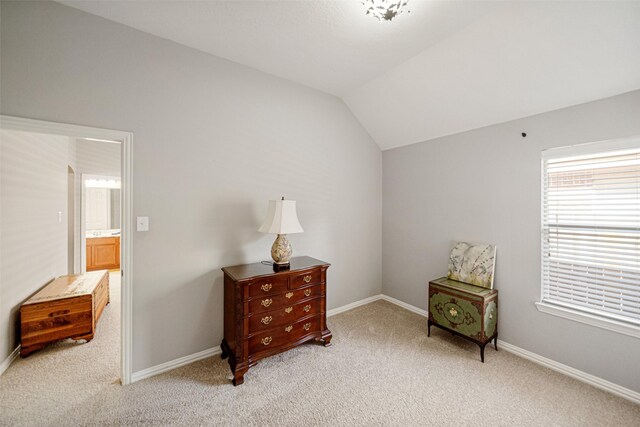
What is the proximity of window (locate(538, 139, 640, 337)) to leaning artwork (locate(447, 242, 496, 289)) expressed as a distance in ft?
1.37

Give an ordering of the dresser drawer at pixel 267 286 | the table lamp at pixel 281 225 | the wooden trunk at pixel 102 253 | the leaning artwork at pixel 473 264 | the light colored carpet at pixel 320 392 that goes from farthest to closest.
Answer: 1. the wooden trunk at pixel 102 253
2. the leaning artwork at pixel 473 264
3. the table lamp at pixel 281 225
4. the dresser drawer at pixel 267 286
5. the light colored carpet at pixel 320 392

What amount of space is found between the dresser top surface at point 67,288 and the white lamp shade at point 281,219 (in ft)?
6.46

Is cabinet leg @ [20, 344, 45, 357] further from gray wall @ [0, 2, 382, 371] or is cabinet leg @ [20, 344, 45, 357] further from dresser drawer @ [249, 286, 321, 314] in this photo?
dresser drawer @ [249, 286, 321, 314]

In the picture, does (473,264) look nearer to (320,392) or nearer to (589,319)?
(589,319)

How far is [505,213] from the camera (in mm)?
2531

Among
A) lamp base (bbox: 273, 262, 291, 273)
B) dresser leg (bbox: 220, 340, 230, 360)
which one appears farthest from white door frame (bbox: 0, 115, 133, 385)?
lamp base (bbox: 273, 262, 291, 273)

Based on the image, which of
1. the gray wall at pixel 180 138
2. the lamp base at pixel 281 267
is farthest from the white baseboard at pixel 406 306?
the lamp base at pixel 281 267

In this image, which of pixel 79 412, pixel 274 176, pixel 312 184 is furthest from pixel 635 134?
pixel 79 412

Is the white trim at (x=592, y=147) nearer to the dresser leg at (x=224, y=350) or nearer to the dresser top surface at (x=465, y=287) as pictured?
the dresser top surface at (x=465, y=287)

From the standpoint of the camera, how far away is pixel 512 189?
8.14 feet

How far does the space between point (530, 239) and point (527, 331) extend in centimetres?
87

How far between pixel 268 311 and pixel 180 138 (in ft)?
5.59

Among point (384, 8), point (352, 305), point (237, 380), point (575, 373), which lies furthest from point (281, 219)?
point (575, 373)

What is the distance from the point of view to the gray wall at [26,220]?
2115mm
